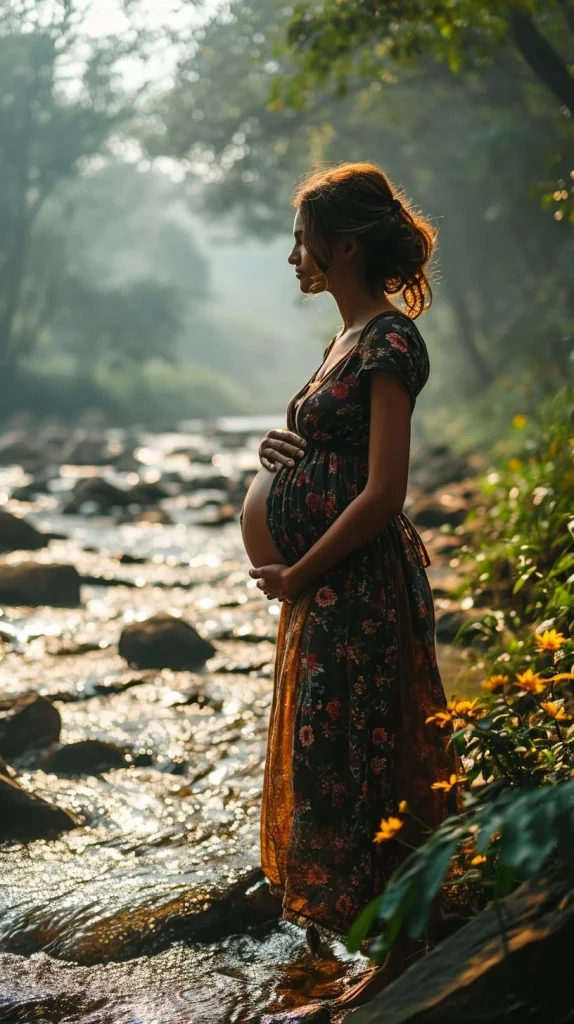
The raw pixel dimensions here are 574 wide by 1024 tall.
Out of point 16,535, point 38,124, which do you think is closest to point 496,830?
point 16,535

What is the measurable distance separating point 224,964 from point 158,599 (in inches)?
220

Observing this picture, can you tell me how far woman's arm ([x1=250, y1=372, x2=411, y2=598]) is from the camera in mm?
2734

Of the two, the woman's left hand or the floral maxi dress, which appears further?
the woman's left hand

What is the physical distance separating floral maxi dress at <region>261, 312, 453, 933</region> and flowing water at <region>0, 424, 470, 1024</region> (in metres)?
0.37

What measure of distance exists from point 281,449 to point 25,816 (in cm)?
180

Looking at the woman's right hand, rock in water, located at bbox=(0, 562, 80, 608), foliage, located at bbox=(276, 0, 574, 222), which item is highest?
foliage, located at bbox=(276, 0, 574, 222)

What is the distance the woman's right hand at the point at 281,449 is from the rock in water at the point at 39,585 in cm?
531

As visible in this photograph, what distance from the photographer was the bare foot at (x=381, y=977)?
2.73m

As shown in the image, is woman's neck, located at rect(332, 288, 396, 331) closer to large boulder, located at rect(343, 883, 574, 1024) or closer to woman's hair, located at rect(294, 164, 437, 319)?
woman's hair, located at rect(294, 164, 437, 319)

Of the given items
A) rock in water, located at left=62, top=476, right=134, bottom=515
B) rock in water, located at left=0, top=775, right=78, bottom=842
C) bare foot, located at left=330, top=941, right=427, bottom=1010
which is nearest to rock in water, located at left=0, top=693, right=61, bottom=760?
rock in water, located at left=0, top=775, right=78, bottom=842

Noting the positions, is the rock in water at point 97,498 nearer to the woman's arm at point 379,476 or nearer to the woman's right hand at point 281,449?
the woman's right hand at point 281,449

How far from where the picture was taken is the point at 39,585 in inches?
326

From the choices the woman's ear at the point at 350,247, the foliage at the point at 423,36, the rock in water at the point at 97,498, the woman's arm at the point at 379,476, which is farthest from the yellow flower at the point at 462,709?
the rock in water at the point at 97,498

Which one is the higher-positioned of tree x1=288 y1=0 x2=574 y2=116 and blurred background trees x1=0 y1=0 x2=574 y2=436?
blurred background trees x1=0 y1=0 x2=574 y2=436
